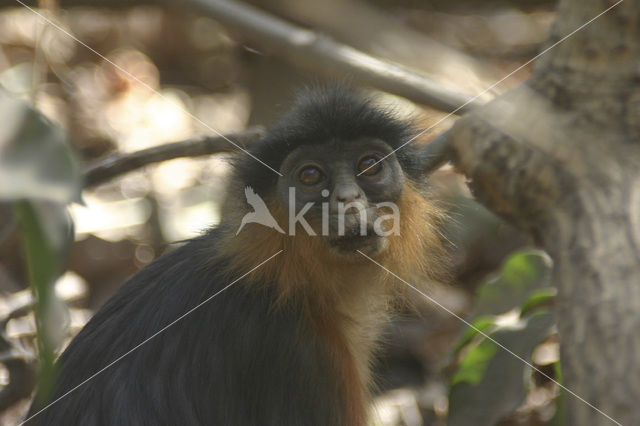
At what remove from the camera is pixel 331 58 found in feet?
20.3

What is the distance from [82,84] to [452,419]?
8.24 meters

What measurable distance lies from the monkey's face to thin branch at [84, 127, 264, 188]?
3.00ft

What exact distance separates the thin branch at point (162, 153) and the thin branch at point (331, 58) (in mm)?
1188

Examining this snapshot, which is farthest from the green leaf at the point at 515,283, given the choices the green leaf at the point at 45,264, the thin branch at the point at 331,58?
the green leaf at the point at 45,264

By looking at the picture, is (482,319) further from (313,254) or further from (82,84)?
(82,84)

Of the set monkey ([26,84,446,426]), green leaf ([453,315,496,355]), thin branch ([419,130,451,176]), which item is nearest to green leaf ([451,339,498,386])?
green leaf ([453,315,496,355])

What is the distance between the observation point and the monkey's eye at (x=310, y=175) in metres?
4.28

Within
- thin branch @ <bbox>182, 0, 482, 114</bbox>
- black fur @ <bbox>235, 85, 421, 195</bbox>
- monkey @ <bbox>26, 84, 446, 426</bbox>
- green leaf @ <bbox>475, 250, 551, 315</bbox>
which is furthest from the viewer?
thin branch @ <bbox>182, 0, 482, 114</bbox>

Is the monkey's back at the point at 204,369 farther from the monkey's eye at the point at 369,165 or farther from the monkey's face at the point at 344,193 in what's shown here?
the monkey's eye at the point at 369,165

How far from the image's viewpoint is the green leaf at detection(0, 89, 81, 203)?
101 inches

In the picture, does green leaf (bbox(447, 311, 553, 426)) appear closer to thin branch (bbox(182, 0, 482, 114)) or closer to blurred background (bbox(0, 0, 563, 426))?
blurred background (bbox(0, 0, 563, 426))

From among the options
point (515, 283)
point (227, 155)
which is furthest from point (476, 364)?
point (227, 155)

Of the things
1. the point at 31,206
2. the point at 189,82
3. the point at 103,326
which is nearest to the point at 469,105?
the point at 103,326

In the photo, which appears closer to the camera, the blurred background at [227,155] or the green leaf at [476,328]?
the blurred background at [227,155]
